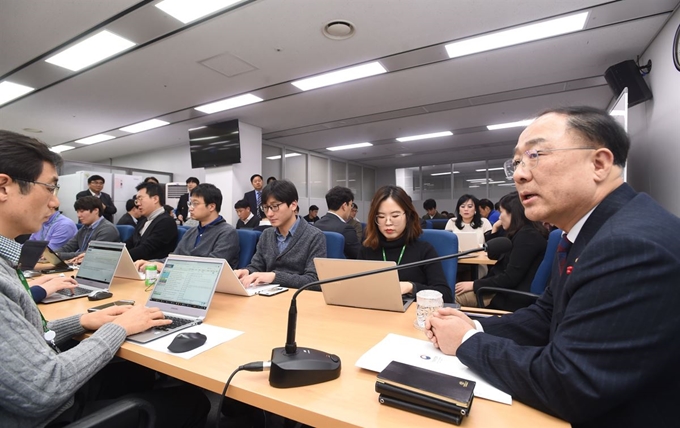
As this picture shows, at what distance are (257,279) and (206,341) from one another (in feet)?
2.64

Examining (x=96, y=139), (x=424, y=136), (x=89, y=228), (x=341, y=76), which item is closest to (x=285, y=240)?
(x=89, y=228)

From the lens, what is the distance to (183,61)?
3529 mm

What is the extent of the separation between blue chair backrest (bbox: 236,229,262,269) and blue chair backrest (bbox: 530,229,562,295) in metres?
1.96

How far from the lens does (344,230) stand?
3168 millimetres

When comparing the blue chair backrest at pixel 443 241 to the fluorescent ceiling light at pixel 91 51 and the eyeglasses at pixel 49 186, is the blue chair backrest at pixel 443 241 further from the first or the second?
the fluorescent ceiling light at pixel 91 51

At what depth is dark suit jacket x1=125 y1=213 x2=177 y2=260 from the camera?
2854mm

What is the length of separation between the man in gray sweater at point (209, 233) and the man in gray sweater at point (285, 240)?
0.90 feet

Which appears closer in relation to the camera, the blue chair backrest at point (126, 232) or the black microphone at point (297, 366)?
the black microphone at point (297, 366)

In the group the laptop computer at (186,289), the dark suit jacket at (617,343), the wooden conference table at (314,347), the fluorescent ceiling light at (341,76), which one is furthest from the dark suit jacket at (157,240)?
the dark suit jacket at (617,343)

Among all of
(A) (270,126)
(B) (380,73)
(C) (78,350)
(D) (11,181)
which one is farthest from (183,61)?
(C) (78,350)

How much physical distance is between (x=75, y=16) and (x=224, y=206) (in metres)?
3.66

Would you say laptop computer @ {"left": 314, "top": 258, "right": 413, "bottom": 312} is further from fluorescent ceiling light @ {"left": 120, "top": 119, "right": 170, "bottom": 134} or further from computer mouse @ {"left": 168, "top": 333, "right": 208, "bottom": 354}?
fluorescent ceiling light @ {"left": 120, "top": 119, "right": 170, "bottom": 134}

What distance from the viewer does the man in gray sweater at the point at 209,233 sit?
2449 millimetres

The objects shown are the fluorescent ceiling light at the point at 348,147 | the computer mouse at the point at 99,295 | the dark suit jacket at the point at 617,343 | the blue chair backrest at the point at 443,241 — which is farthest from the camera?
the fluorescent ceiling light at the point at 348,147
